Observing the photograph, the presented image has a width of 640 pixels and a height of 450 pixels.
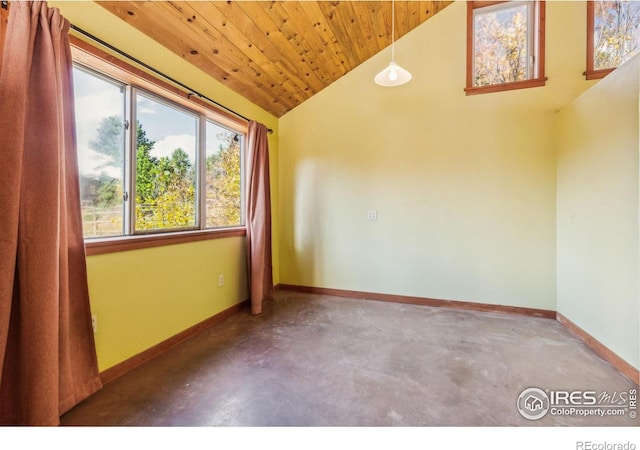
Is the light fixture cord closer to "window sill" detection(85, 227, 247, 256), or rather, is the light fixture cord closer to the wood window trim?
the wood window trim

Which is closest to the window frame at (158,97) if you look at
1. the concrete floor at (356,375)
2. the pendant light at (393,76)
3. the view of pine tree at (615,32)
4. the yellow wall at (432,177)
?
the concrete floor at (356,375)

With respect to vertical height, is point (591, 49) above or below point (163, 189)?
above

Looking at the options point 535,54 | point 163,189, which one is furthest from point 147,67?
point 535,54

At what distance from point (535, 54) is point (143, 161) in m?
4.00

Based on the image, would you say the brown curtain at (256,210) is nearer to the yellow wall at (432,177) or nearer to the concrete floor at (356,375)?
the concrete floor at (356,375)

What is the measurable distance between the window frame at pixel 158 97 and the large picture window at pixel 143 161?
2 centimetres

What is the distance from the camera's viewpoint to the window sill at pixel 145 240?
1.75 meters

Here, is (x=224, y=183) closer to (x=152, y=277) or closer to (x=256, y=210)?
(x=256, y=210)

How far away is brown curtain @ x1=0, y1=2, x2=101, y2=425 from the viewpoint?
1274 millimetres

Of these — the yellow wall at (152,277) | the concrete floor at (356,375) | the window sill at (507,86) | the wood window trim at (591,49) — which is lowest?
the concrete floor at (356,375)

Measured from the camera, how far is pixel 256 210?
3.14m

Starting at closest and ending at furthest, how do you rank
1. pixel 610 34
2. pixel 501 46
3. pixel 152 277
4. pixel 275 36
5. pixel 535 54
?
pixel 152 277 < pixel 275 36 < pixel 610 34 < pixel 535 54 < pixel 501 46

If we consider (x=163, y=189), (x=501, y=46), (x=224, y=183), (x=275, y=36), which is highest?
(x=501, y=46)
